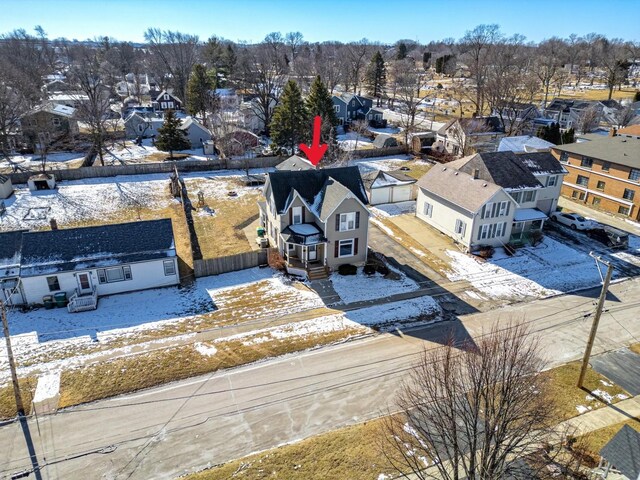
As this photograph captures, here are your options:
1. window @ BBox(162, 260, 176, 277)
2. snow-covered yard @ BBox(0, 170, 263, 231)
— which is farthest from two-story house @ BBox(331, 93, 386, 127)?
window @ BBox(162, 260, 176, 277)

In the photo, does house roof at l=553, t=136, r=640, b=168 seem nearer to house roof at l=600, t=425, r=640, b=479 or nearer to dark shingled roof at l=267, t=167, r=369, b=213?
dark shingled roof at l=267, t=167, r=369, b=213

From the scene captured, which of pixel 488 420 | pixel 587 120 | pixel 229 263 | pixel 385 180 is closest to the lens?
pixel 488 420

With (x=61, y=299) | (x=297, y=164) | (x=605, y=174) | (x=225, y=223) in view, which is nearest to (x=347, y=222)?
(x=297, y=164)

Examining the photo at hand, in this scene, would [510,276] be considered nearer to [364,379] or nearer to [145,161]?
[364,379]

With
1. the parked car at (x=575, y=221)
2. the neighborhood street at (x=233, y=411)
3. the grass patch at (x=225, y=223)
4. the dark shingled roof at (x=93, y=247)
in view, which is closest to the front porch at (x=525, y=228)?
the parked car at (x=575, y=221)

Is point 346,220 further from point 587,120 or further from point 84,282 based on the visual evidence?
point 587,120
